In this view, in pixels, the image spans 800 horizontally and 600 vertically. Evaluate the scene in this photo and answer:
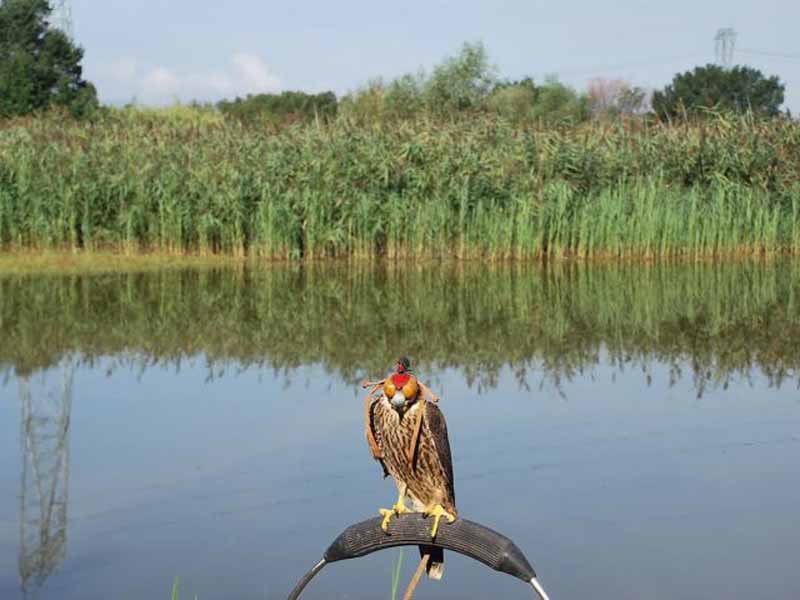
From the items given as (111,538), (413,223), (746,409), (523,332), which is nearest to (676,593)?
(111,538)

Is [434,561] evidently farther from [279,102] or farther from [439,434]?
[279,102]

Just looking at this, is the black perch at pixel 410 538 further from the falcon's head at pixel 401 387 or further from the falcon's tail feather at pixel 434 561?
the falcon's head at pixel 401 387

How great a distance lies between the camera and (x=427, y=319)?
12742 mm

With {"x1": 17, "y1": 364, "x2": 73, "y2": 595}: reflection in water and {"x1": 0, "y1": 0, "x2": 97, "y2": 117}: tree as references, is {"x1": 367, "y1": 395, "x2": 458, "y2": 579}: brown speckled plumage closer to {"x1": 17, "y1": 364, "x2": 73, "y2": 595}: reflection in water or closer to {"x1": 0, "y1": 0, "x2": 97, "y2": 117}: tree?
{"x1": 17, "y1": 364, "x2": 73, "y2": 595}: reflection in water

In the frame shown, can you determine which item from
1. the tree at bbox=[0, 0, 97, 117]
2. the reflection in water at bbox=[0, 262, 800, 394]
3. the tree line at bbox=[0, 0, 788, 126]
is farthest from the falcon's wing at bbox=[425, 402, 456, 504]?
the tree at bbox=[0, 0, 97, 117]

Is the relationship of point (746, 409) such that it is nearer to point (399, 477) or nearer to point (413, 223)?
point (399, 477)

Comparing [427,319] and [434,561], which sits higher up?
[434,561]

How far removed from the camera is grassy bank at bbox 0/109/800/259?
17.8m

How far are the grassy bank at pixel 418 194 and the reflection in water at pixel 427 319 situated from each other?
888 millimetres

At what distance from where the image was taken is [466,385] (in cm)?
962

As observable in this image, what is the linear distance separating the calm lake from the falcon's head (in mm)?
2218

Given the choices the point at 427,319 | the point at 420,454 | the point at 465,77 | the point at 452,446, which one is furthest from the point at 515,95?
the point at 420,454

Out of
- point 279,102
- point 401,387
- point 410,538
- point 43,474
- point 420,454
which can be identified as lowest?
point 43,474

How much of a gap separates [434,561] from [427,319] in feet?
30.1
